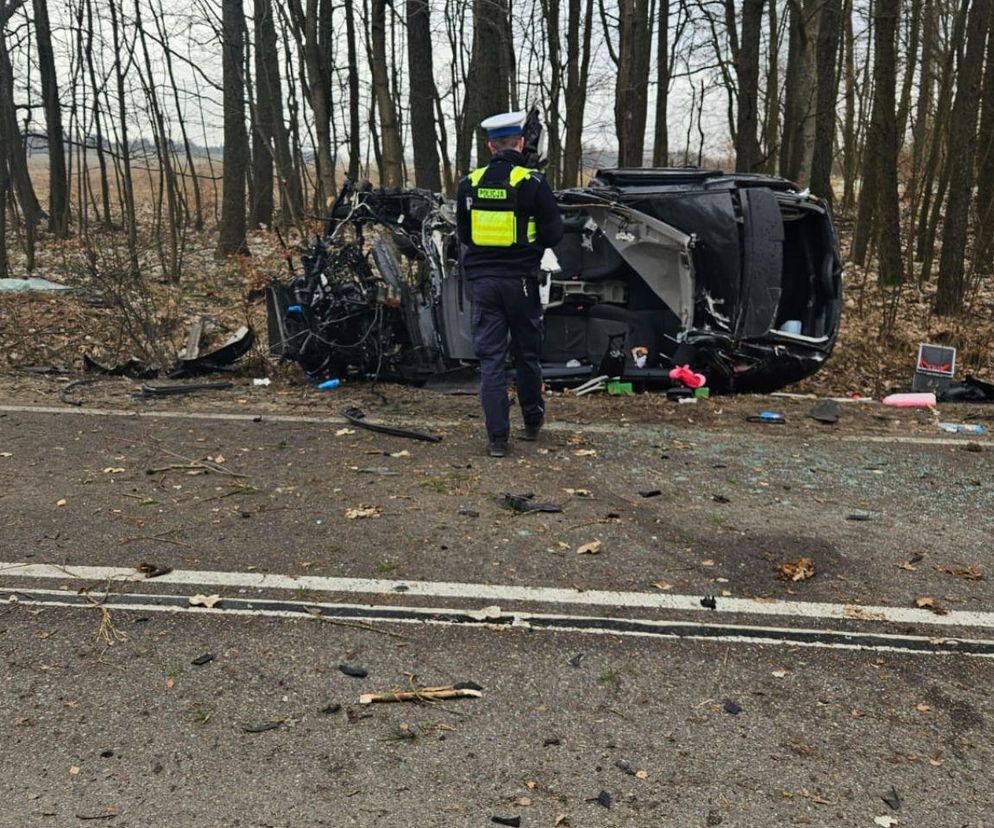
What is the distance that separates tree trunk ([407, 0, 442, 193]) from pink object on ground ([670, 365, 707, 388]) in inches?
252

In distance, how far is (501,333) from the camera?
5.52 m

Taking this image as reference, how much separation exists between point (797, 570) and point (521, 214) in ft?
9.10

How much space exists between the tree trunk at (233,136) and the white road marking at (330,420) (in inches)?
435

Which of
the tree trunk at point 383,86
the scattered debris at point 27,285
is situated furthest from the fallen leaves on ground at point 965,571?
the scattered debris at point 27,285

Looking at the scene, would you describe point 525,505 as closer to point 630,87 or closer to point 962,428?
point 962,428

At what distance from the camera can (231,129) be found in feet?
57.1

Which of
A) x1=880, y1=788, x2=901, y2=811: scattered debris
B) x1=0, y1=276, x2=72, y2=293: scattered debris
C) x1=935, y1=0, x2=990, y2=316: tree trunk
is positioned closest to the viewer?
x1=880, y1=788, x2=901, y2=811: scattered debris

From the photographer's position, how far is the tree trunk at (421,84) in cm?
1241

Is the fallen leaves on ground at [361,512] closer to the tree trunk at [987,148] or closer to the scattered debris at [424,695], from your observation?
the scattered debris at [424,695]

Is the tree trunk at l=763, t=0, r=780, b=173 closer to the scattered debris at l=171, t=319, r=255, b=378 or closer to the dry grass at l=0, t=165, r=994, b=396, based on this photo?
the dry grass at l=0, t=165, r=994, b=396

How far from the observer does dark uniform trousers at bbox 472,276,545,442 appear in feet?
17.8

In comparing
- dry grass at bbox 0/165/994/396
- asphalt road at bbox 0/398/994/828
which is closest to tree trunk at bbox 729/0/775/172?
dry grass at bbox 0/165/994/396

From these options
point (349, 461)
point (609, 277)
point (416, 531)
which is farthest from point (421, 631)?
point (609, 277)

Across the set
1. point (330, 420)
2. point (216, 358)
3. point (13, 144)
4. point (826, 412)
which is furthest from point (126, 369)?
point (13, 144)
